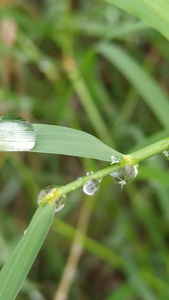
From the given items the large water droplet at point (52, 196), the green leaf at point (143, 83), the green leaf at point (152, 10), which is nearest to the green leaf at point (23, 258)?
the large water droplet at point (52, 196)

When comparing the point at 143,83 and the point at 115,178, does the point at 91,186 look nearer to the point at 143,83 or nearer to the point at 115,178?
the point at 115,178

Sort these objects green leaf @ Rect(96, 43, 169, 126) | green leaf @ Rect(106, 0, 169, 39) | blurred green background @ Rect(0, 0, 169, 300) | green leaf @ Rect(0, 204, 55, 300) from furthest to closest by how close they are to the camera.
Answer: blurred green background @ Rect(0, 0, 169, 300), green leaf @ Rect(96, 43, 169, 126), green leaf @ Rect(106, 0, 169, 39), green leaf @ Rect(0, 204, 55, 300)

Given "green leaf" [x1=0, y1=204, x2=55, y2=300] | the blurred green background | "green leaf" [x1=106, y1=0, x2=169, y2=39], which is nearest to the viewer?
"green leaf" [x1=0, y1=204, x2=55, y2=300]

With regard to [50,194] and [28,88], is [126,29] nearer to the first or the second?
[50,194]

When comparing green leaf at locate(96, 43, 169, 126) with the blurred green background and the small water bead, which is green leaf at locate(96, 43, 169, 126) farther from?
the small water bead

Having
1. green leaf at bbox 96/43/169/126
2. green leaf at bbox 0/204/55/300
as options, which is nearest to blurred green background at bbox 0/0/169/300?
green leaf at bbox 96/43/169/126

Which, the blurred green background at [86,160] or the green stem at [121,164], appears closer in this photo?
the green stem at [121,164]

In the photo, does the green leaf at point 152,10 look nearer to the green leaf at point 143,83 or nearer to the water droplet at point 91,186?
the water droplet at point 91,186
